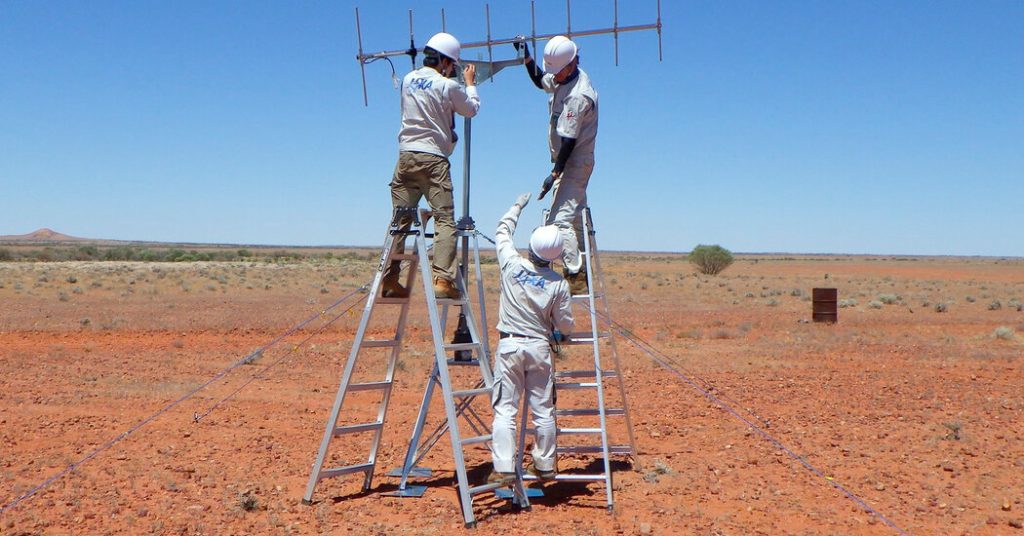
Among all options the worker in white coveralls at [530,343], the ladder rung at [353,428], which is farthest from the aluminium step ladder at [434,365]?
the worker in white coveralls at [530,343]

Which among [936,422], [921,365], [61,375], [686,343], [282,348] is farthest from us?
[686,343]

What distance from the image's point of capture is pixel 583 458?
27.7 ft

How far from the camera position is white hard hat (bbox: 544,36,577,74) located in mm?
6648

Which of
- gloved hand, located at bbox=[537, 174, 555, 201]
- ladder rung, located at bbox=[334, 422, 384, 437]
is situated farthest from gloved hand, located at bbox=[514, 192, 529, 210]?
ladder rung, located at bbox=[334, 422, 384, 437]

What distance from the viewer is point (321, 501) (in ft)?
22.4

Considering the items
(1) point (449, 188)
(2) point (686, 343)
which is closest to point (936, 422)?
(1) point (449, 188)

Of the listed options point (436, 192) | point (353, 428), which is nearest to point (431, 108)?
point (436, 192)

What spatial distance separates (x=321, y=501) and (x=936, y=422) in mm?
6848

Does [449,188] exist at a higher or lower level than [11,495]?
higher

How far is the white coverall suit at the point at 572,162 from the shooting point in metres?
6.77

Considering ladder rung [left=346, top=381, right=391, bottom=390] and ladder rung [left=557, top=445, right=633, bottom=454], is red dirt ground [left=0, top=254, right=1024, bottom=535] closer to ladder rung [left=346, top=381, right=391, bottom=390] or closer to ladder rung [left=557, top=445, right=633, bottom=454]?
ladder rung [left=557, top=445, right=633, bottom=454]

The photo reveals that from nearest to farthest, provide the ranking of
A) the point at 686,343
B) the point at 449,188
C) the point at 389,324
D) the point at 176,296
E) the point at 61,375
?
the point at 449,188 → the point at 61,375 → the point at 686,343 → the point at 389,324 → the point at 176,296

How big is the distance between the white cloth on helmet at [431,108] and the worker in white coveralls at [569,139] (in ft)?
2.33

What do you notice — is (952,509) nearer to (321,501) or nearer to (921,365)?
(321,501)
